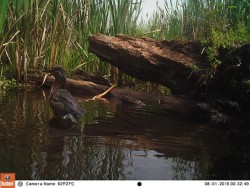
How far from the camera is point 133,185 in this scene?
2.11m

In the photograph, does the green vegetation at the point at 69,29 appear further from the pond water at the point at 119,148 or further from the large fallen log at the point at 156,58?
the pond water at the point at 119,148

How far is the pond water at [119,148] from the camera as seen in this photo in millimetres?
2637

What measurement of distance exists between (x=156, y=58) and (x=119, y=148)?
3928 millimetres

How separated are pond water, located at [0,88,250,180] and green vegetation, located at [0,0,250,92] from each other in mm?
2265

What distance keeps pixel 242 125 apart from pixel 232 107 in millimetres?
368

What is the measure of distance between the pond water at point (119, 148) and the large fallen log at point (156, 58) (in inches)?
70.5

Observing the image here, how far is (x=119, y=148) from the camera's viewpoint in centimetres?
329

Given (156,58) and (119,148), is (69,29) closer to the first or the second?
(156,58)

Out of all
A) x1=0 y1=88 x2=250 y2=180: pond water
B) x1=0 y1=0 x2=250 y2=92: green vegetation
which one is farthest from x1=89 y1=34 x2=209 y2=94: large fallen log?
x1=0 y1=88 x2=250 y2=180: pond water

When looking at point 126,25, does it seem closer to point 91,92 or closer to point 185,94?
point 91,92

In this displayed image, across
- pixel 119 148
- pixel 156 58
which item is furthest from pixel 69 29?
pixel 119 148

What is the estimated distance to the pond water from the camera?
264 cm

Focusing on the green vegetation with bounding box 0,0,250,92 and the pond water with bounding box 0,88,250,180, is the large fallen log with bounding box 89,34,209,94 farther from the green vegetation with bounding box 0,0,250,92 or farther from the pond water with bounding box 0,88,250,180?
the pond water with bounding box 0,88,250,180

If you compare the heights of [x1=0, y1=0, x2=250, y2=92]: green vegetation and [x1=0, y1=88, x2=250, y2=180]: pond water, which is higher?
[x1=0, y1=0, x2=250, y2=92]: green vegetation
